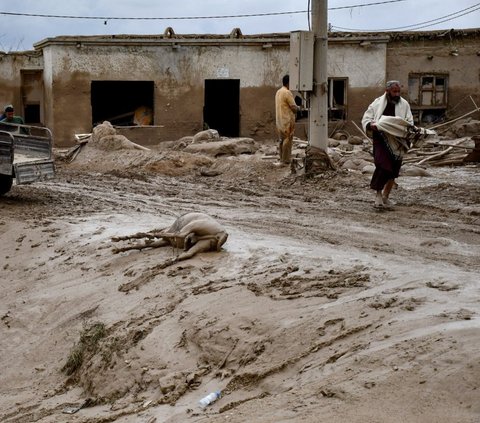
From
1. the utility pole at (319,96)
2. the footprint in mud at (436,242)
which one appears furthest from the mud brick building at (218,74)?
the footprint in mud at (436,242)

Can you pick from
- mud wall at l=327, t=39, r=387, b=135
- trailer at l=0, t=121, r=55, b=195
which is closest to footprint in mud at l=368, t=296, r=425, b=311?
trailer at l=0, t=121, r=55, b=195

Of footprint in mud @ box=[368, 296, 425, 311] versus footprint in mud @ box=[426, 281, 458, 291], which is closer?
footprint in mud @ box=[368, 296, 425, 311]

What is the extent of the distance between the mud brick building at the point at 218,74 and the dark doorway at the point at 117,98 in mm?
1579

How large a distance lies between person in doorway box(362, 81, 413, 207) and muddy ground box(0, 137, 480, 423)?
43 cm

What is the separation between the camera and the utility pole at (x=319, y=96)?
13.5m

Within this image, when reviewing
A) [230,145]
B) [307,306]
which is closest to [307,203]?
[307,306]

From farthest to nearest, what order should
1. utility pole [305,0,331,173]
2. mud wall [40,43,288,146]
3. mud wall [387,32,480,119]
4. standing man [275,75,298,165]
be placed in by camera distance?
mud wall [387,32,480,119], mud wall [40,43,288,146], standing man [275,75,298,165], utility pole [305,0,331,173]

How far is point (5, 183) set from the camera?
12516 mm

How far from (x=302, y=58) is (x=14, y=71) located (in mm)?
13531

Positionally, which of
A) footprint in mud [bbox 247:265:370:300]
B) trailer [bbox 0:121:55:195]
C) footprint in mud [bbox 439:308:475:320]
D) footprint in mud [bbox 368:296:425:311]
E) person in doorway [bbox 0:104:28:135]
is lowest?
footprint in mud [bbox 247:265:370:300]

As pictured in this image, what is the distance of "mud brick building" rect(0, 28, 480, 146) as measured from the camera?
920 inches

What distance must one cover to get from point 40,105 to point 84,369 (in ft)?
64.8

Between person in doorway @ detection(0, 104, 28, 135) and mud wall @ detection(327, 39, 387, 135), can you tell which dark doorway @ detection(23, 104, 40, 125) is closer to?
mud wall @ detection(327, 39, 387, 135)

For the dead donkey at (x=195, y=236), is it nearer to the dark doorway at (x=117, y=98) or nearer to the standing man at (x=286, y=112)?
the standing man at (x=286, y=112)
